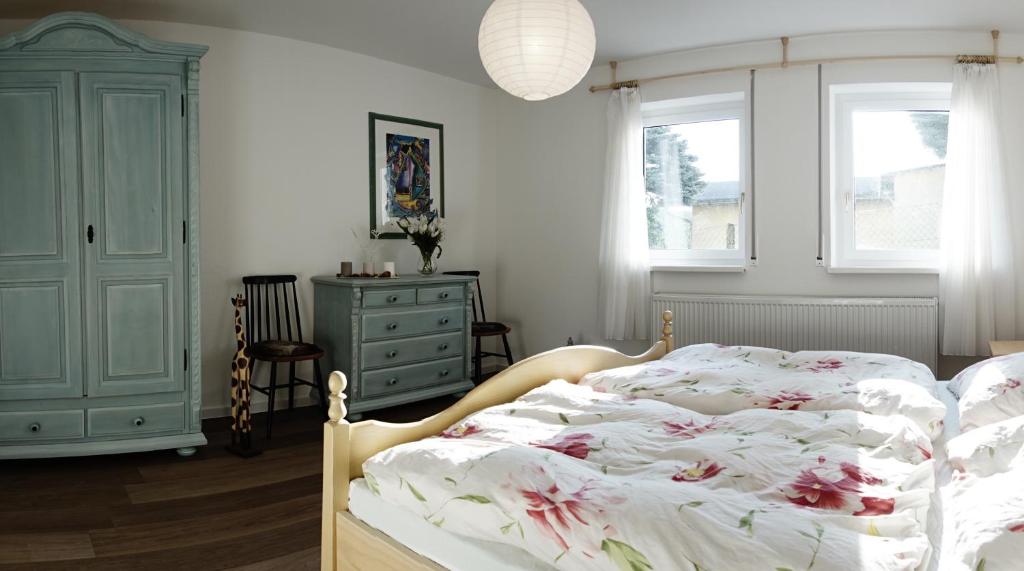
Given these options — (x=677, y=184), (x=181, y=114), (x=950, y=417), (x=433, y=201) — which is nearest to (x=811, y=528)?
(x=950, y=417)

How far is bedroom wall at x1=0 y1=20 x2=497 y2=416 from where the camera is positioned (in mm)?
3744

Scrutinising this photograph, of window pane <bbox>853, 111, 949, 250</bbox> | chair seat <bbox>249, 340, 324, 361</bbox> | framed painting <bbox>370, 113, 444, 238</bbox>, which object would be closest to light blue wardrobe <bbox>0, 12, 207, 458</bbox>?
chair seat <bbox>249, 340, 324, 361</bbox>

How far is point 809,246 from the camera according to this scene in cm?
392

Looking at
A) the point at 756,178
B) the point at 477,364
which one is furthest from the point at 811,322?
the point at 477,364

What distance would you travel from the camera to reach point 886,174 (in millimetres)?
3918

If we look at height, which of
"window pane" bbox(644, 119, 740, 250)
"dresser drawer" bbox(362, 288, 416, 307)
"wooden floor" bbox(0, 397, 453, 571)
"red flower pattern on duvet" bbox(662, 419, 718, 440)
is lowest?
"wooden floor" bbox(0, 397, 453, 571)

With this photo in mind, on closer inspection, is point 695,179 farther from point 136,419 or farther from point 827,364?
point 136,419

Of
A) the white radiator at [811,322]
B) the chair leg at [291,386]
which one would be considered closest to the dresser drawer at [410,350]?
the chair leg at [291,386]

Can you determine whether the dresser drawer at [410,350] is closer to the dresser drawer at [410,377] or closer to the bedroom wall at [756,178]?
the dresser drawer at [410,377]

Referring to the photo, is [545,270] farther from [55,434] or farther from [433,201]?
[55,434]

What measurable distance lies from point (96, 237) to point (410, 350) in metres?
1.73

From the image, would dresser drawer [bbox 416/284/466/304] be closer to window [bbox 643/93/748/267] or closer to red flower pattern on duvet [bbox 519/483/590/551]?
window [bbox 643/93/748/267]

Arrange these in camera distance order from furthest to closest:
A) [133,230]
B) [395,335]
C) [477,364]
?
[477,364] → [395,335] → [133,230]

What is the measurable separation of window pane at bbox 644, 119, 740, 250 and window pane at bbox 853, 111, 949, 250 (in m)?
0.72
